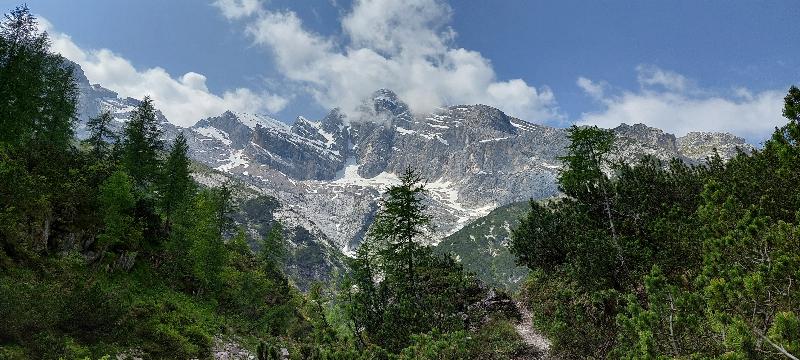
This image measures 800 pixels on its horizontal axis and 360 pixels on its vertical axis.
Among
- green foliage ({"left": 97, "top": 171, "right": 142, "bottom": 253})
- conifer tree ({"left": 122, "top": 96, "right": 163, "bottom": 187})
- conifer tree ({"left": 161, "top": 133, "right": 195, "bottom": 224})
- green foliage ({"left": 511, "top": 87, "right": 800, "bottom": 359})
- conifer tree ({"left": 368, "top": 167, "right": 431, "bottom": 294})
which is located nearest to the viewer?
green foliage ({"left": 511, "top": 87, "right": 800, "bottom": 359})

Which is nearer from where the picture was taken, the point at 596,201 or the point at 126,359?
the point at 126,359

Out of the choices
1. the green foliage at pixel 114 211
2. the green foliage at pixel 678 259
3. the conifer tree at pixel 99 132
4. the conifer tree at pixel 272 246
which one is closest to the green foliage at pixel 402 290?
the green foliage at pixel 678 259

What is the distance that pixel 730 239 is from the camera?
1154cm

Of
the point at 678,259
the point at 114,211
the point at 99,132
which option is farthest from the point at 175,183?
the point at 678,259

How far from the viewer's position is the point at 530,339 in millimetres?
24328

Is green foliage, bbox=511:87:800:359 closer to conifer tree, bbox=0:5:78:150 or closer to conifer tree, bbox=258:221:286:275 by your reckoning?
conifer tree, bbox=258:221:286:275

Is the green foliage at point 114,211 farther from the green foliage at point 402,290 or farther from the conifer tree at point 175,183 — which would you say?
the green foliage at point 402,290

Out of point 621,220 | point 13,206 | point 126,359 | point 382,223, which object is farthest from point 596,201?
point 13,206

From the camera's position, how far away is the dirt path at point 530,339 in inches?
827

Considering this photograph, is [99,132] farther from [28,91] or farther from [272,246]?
[272,246]

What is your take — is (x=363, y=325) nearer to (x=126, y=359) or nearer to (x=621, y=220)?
(x=126, y=359)

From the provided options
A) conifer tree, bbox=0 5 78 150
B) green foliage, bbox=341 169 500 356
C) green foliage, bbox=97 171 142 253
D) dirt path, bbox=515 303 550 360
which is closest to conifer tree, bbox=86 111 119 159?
conifer tree, bbox=0 5 78 150

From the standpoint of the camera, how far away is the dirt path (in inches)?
827

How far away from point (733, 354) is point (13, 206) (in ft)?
90.5
